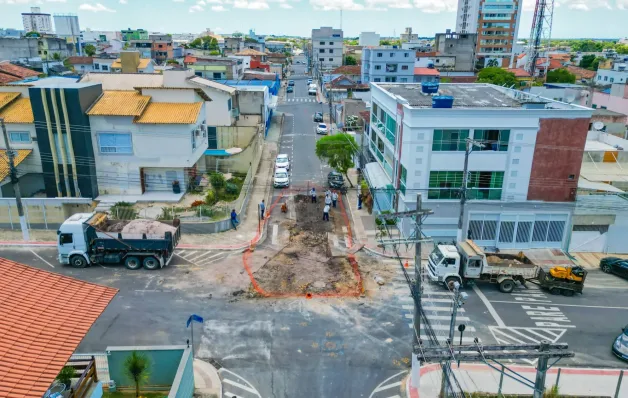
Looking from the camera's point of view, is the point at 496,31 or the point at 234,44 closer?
the point at 496,31

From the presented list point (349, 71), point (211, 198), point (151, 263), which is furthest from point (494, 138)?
point (349, 71)

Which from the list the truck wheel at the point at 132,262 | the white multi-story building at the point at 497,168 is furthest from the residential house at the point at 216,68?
the truck wheel at the point at 132,262

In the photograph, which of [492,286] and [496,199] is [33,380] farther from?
[496,199]

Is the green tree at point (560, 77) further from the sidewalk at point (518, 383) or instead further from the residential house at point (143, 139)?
the sidewalk at point (518, 383)

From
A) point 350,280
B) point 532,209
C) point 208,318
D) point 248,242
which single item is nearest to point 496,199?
point 532,209

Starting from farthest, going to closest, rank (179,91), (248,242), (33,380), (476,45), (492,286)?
(476,45) → (179,91) → (248,242) → (492,286) → (33,380)

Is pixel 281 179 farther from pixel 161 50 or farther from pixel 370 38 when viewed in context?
pixel 370 38

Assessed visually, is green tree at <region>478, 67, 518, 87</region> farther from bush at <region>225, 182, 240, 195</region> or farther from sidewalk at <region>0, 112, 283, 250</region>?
bush at <region>225, 182, 240, 195</region>
